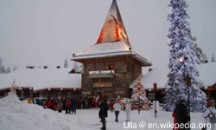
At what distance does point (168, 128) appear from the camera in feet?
49.7

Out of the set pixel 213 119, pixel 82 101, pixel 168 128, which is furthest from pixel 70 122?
pixel 82 101

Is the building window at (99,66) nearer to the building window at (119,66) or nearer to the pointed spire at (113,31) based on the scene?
the building window at (119,66)

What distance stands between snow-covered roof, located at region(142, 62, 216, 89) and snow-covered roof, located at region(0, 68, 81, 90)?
36.4 feet

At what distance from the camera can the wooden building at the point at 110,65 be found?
3722 cm

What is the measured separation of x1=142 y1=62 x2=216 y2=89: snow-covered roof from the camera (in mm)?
34222

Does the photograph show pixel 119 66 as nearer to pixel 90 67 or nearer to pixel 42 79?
pixel 90 67

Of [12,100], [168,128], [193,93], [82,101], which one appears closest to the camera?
[12,100]

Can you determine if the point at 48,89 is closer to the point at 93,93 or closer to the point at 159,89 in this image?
the point at 93,93

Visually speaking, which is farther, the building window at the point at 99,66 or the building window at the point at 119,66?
the building window at the point at 99,66

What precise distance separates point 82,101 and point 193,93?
496 inches

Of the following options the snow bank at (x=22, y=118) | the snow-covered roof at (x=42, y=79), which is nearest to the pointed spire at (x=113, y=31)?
the snow-covered roof at (x=42, y=79)

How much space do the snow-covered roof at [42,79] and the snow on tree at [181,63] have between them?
19.3 m

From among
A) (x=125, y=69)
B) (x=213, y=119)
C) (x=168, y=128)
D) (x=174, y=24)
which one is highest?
(x=174, y=24)

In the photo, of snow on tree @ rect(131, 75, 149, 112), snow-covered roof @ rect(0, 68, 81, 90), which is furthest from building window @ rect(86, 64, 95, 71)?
snow on tree @ rect(131, 75, 149, 112)
